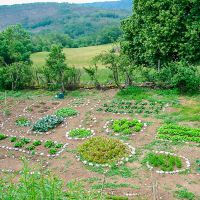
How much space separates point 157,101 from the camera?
22.3m

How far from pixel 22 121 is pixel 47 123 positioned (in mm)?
1928

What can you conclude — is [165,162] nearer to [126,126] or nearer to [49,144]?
[126,126]

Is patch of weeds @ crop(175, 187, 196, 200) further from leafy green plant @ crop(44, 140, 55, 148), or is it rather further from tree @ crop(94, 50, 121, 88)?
tree @ crop(94, 50, 121, 88)

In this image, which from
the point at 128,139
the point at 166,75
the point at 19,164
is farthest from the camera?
the point at 166,75

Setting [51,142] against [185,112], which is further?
[185,112]

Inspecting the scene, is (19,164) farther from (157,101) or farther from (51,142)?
(157,101)

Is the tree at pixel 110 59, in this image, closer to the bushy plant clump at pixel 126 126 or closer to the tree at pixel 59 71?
the tree at pixel 59 71

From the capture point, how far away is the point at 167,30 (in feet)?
82.6

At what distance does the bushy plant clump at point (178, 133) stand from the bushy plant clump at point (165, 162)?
2.01 meters

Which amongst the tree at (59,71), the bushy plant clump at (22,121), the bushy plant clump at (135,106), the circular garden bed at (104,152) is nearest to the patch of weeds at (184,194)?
the circular garden bed at (104,152)

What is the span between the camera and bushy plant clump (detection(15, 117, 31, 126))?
20.7 metres

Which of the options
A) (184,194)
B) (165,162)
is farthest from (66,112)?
(184,194)

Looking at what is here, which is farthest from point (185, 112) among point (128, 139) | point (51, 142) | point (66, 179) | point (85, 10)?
point (85, 10)

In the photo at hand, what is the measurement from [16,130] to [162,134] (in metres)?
7.41
